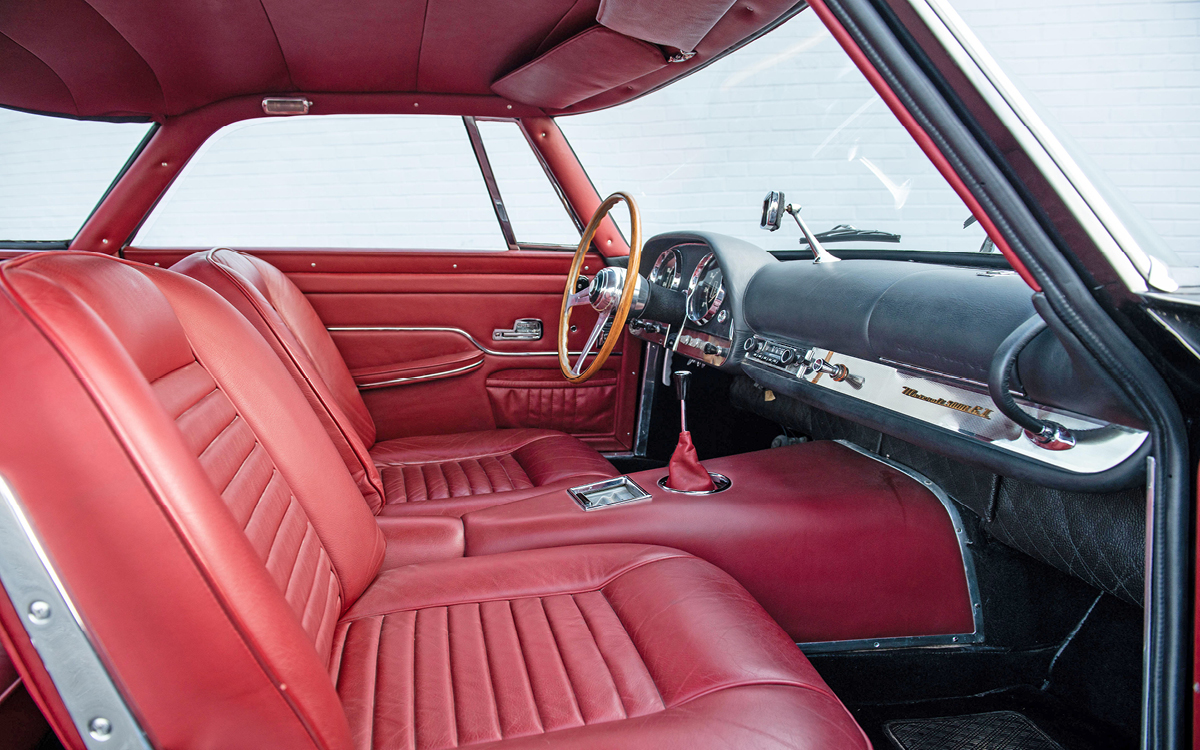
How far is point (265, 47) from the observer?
197 centimetres

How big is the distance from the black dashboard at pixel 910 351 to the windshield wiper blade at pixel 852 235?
14 centimetres

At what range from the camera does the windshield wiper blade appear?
1.75m

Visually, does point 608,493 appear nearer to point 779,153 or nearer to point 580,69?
point 779,153

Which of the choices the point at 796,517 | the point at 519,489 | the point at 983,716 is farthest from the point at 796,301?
the point at 983,716

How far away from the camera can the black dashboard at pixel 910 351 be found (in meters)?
0.86

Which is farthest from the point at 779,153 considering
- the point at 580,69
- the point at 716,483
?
the point at 716,483

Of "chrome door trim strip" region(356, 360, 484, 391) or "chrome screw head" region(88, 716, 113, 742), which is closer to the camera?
"chrome screw head" region(88, 716, 113, 742)

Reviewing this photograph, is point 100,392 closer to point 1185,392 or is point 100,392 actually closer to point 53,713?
point 53,713

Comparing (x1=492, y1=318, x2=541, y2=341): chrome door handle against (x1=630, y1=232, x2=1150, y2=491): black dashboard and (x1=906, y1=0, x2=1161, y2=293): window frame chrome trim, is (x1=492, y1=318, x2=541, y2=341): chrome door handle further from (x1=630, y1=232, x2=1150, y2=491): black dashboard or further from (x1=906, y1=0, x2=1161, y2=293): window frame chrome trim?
(x1=906, y1=0, x2=1161, y2=293): window frame chrome trim

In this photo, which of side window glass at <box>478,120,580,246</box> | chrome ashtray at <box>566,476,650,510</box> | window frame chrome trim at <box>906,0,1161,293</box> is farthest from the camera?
side window glass at <box>478,120,580,246</box>

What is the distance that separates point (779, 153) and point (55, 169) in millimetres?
2328

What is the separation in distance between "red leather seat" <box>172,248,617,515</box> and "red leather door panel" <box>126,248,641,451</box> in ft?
0.92

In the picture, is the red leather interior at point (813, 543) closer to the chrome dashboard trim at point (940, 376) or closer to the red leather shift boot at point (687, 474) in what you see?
the red leather shift boot at point (687, 474)

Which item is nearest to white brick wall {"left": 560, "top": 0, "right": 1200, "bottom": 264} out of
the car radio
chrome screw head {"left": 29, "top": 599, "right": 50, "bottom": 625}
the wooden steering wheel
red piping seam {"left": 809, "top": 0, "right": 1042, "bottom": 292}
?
red piping seam {"left": 809, "top": 0, "right": 1042, "bottom": 292}
